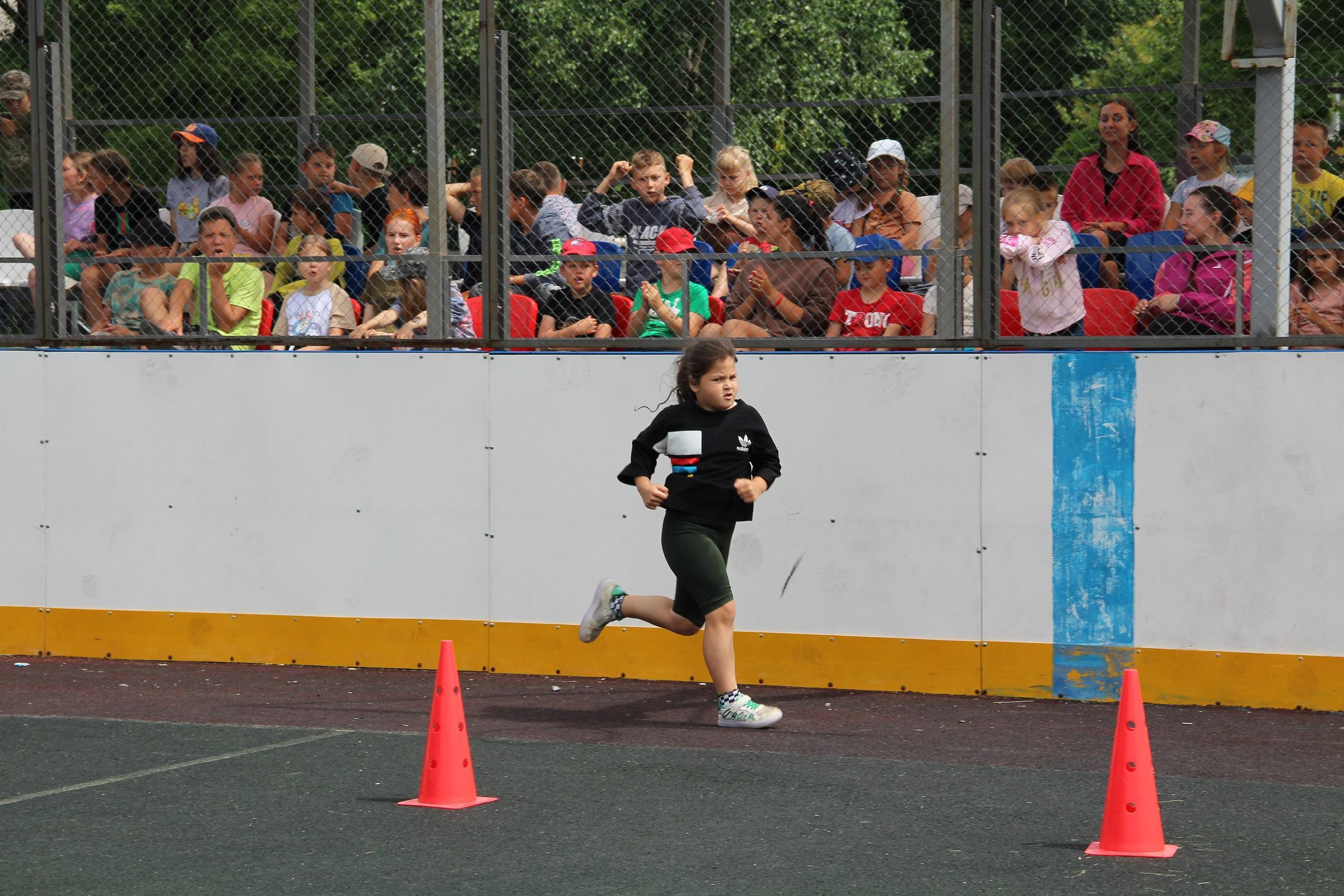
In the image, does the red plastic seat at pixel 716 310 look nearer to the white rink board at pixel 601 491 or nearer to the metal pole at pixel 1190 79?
the white rink board at pixel 601 491

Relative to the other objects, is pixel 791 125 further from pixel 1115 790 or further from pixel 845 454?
pixel 1115 790

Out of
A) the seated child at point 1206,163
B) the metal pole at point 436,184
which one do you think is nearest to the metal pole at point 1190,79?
the seated child at point 1206,163

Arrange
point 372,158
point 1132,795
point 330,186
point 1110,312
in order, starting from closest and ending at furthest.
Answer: point 1132,795 → point 1110,312 → point 372,158 → point 330,186

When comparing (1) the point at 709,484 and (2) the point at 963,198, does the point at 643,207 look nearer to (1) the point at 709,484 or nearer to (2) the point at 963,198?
(2) the point at 963,198

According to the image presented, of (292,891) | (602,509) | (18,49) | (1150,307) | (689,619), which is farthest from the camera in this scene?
(18,49)

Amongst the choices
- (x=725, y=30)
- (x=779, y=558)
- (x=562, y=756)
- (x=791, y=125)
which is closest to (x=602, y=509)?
(x=779, y=558)

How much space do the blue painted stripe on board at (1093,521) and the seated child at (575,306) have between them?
8.05 feet

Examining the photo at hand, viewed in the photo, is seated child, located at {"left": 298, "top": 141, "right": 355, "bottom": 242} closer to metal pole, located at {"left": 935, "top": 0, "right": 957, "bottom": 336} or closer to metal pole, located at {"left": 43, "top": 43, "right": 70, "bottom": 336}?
metal pole, located at {"left": 43, "top": 43, "right": 70, "bottom": 336}

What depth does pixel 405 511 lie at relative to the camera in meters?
9.66

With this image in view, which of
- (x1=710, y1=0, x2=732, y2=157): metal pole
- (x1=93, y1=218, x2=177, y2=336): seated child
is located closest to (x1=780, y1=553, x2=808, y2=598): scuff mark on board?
(x1=710, y1=0, x2=732, y2=157): metal pole

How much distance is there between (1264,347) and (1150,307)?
22.6 inches

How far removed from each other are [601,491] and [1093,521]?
247cm

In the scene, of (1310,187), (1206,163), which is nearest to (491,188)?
(1206,163)

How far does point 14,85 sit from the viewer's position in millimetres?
10648
